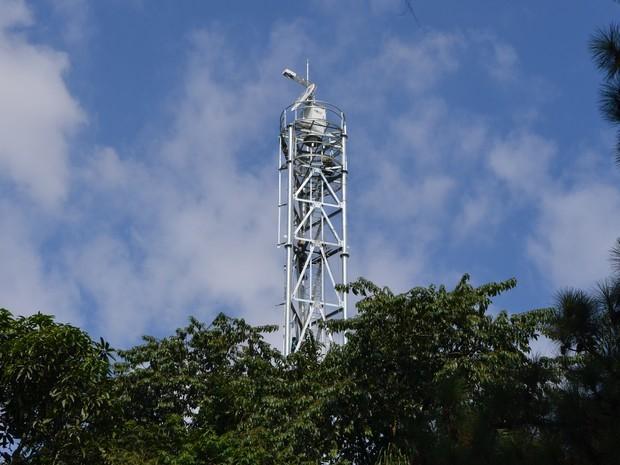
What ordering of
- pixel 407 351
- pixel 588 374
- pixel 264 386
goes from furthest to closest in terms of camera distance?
pixel 264 386 → pixel 407 351 → pixel 588 374

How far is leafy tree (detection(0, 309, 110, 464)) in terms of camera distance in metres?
14.6

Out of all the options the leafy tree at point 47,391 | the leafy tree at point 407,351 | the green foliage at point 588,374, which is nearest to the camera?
the green foliage at point 588,374

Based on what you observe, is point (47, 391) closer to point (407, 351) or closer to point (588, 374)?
point (407, 351)

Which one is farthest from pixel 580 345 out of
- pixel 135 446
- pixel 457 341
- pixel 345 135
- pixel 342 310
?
pixel 345 135

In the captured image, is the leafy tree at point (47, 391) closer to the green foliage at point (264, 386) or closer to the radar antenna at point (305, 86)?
the green foliage at point (264, 386)

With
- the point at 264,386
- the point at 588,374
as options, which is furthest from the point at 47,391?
the point at 588,374

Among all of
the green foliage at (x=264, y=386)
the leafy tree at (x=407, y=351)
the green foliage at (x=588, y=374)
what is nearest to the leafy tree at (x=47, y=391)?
the green foliage at (x=264, y=386)

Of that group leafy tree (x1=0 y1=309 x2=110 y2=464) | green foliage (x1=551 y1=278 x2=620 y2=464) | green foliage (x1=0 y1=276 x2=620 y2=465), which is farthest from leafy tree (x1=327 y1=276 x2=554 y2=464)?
green foliage (x1=551 y1=278 x2=620 y2=464)

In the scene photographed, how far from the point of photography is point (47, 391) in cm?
1501

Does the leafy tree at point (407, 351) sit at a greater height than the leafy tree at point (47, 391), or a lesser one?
greater

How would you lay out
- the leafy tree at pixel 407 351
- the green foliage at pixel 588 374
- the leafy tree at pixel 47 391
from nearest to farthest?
the green foliage at pixel 588 374 < the leafy tree at pixel 47 391 < the leafy tree at pixel 407 351

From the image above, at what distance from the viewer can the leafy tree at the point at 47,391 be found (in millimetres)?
14633

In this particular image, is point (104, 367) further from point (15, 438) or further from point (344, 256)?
point (344, 256)

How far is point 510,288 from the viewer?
18.7 m
